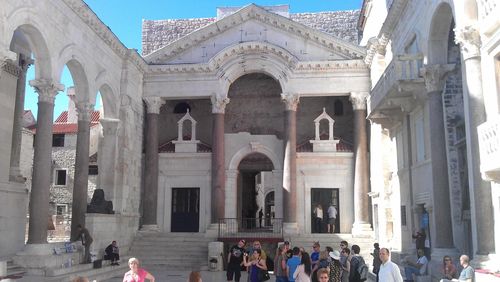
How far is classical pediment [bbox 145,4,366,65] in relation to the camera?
2369 cm

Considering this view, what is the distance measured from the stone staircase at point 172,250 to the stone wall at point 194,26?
14768 millimetres

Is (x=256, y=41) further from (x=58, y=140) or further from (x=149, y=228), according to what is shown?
(x=58, y=140)

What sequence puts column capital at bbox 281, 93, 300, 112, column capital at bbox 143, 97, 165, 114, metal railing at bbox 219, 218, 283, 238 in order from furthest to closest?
1. column capital at bbox 143, 97, 165, 114
2. column capital at bbox 281, 93, 300, 112
3. metal railing at bbox 219, 218, 283, 238

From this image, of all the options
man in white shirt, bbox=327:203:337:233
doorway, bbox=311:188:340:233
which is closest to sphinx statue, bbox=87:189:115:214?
doorway, bbox=311:188:340:233

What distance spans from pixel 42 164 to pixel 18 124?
2.99 metres

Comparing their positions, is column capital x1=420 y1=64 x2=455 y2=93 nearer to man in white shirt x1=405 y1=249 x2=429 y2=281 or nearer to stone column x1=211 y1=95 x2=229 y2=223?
man in white shirt x1=405 y1=249 x2=429 y2=281

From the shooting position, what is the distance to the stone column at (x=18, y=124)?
1733 centimetres

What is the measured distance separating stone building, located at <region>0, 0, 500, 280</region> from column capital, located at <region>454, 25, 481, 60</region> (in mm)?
48

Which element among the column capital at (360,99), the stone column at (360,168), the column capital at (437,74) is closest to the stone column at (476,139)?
the column capital at (437,74)

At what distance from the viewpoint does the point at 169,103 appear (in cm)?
2722

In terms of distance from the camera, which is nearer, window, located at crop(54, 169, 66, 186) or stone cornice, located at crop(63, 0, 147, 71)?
stone cornice, located at crop(63, 0, 147, 71)

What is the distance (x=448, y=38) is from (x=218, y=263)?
11.9m

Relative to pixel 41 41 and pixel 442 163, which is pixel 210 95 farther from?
pixel 442 163

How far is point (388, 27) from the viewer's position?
19.6 metres
